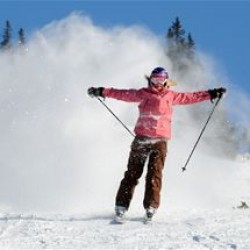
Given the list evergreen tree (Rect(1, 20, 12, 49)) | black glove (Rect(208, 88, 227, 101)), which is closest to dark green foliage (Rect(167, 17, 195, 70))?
evergreen tree (Rect(1, 20, 12, 49))

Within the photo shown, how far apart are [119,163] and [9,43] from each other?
4808cm

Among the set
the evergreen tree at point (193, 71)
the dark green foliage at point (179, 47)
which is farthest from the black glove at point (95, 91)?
the dark green foliage at point (179, 47)

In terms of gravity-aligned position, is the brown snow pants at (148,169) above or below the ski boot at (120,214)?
above

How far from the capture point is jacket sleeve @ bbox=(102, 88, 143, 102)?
9.45 m

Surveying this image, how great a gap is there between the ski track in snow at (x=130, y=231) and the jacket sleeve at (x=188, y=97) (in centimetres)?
143

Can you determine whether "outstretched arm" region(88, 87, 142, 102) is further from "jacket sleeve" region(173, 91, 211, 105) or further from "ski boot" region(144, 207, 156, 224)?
"ski boot" region(144, 207, 156, 224)

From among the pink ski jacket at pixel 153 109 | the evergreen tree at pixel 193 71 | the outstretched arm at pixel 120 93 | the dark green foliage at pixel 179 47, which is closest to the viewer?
the pink ski jacket at pixel 153 109

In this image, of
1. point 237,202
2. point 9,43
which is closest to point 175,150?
point 237,202

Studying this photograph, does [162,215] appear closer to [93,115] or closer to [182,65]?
[93,115]

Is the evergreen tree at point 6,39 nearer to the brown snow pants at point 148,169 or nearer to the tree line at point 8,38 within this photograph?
the tree line at point 8,38

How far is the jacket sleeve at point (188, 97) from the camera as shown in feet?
31.3

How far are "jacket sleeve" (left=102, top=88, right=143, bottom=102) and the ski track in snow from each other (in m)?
1.46

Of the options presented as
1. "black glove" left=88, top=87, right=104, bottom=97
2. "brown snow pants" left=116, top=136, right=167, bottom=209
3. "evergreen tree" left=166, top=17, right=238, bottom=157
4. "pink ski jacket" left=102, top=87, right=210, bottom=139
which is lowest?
"brown snow pants" left=116, top=136, right=167, bottom=209

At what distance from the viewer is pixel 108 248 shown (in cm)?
751
